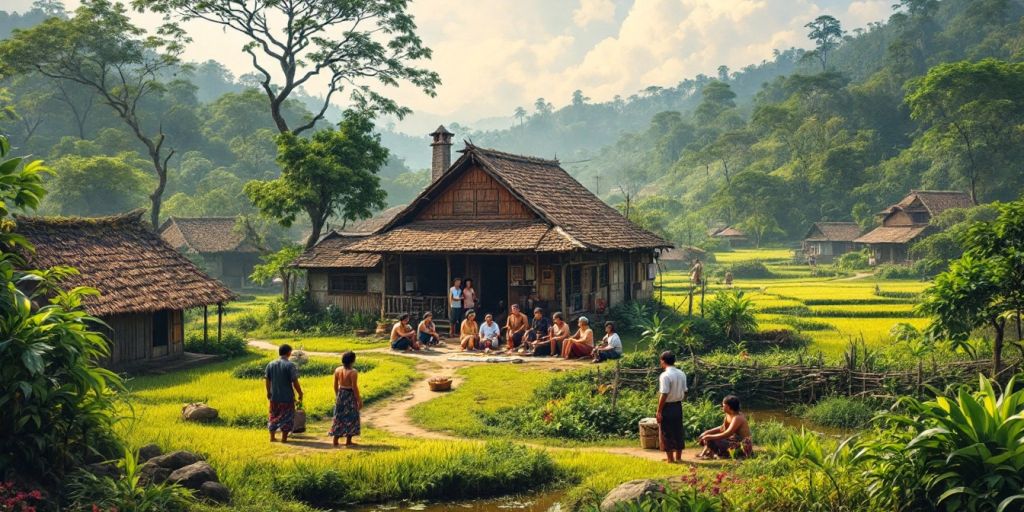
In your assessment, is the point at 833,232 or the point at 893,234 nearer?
the point at 893,234

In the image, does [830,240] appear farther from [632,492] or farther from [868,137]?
[632,492]

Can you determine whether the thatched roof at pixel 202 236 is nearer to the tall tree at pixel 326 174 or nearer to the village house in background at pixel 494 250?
the tall tree at pixel 326 174

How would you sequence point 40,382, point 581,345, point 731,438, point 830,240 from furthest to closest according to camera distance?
point 830,240, point 581,345, point 731,438, point 40,382

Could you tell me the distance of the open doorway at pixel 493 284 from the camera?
2755 cm

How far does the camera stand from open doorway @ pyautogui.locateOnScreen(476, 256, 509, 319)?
2755 centimetres

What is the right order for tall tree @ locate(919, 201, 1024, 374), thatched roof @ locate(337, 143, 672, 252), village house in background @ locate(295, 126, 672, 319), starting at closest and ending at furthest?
tall tree @ locate(919, 201, 1024, 374) → thatched roof @ locate(337, 143, 672, 252) → village house in background @ locate(295, 126, 672, 319)

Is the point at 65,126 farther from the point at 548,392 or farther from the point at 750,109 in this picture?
the point at 750,109

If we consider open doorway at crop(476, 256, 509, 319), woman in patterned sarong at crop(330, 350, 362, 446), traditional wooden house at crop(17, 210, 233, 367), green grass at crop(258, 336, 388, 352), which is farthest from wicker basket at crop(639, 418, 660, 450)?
open doorway at crop(476, 256, 509, 319)

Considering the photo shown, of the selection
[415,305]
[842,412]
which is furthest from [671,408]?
[415,305]

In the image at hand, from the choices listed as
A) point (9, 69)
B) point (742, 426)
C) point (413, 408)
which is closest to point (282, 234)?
point (9, 69)

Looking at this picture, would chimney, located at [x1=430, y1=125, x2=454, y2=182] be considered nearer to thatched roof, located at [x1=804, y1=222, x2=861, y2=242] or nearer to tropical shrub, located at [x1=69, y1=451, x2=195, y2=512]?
tropical shrub, located at [x1=69, y1=451, x2=195, y2=512]

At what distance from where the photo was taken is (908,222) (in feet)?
192

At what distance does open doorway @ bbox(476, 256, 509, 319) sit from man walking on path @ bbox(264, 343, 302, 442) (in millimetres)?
14790

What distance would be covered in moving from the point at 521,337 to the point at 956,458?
50.3 ft
